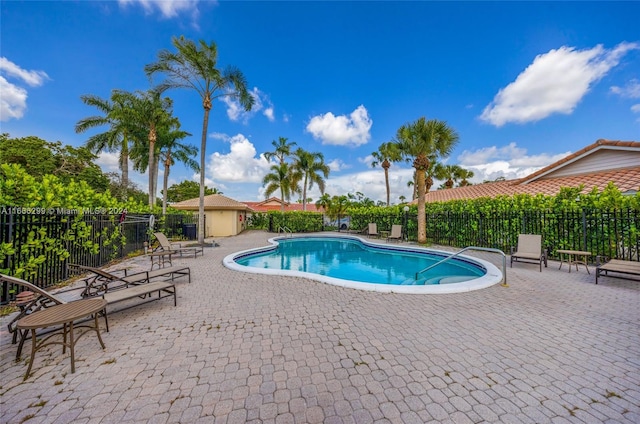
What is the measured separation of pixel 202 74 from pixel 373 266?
1391cm

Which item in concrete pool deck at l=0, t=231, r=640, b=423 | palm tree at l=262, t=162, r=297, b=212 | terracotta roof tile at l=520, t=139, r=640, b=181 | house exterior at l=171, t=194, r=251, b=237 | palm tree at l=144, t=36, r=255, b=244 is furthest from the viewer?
palm tree at l=262, t=162, r=297, b=212

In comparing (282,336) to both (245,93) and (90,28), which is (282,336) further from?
(245,93)

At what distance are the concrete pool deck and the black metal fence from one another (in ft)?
4.82

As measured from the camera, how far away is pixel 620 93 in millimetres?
10578

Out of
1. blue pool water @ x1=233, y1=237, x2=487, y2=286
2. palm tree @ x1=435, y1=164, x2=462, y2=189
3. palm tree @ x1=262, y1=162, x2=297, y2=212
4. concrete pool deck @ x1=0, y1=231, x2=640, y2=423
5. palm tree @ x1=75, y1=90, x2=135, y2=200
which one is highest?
palm tree @ x1=75, y1=90, x2=135, y2=200

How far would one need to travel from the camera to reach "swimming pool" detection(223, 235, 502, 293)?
19.3 feet

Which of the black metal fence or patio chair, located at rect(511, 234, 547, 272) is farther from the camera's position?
patio chair, located at rect(511, 234, 547, 272)

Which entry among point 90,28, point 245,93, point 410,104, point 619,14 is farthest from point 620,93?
point 90,28

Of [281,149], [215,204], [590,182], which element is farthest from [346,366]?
[281,149]

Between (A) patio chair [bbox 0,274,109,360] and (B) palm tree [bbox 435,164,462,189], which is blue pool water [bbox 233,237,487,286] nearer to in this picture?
(A) patio chair [bbox 0,274,109,360]

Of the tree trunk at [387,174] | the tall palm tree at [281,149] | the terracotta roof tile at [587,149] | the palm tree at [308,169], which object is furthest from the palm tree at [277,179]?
the terracotta roof tile at [587,149]

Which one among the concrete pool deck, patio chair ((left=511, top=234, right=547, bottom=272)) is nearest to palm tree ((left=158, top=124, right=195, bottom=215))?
the concrete pool deck

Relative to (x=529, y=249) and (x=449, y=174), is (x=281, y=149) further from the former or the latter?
(x=529, y=249)

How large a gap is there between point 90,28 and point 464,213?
1772 centimetres
